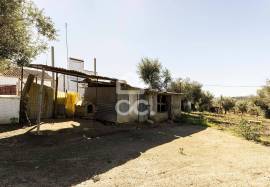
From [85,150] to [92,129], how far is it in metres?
5.08

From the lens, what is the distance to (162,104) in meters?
25.0

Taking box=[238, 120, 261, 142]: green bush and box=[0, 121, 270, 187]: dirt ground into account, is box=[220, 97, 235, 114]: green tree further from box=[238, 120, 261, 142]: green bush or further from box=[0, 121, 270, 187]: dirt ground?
box=[0, 121, 270, 187]: dirt ground

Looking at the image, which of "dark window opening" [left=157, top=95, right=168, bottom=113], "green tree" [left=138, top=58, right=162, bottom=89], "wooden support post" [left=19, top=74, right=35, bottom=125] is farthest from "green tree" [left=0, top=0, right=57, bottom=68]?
"green tree" [left=138, top=58, right=162, bottom=89]

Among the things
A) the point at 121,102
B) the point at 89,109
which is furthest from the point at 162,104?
the point at 89,109

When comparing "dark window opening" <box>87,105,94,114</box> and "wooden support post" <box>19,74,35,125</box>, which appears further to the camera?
"dark window opening" <box>87,105,94,114</box>

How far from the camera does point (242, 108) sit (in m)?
46.3

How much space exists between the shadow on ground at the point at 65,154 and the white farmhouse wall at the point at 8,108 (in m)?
3.29

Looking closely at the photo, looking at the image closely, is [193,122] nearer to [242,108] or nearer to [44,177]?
[44,177]

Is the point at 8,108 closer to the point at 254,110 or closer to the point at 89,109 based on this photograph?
the point at 89,109

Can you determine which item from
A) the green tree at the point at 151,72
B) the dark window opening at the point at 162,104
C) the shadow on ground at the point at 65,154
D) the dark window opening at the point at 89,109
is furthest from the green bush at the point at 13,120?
the green tree at the point at 151,72

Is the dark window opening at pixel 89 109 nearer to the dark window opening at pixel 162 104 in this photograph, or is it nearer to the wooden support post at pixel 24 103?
the wooden support post at pixel 24 103

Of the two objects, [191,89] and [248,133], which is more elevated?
[191,89]

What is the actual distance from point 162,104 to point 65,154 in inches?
617

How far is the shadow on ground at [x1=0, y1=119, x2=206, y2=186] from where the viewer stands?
7.79 meters
